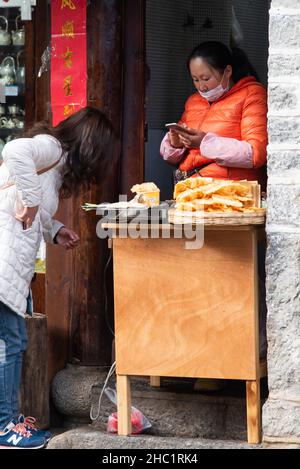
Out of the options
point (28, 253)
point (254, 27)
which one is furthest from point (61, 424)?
point (254, 27)

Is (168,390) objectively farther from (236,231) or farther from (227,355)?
(236,231)

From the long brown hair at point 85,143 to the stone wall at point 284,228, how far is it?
1.00m

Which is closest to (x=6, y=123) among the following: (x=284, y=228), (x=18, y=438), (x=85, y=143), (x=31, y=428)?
(x=85, y=143)

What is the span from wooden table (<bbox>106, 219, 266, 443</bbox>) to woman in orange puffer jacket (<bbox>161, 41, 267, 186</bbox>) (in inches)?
21.9

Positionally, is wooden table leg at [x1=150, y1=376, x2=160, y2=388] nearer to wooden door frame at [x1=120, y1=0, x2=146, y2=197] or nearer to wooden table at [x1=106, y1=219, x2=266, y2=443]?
wooden table at [x1=106, y1=219, x2=266, y2=443]

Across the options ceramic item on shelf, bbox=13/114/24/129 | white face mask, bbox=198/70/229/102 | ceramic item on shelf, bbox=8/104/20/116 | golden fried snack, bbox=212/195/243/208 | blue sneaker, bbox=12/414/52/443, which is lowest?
blue sneaker, bbox=12/414/52/443

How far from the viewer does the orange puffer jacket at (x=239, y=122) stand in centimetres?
603

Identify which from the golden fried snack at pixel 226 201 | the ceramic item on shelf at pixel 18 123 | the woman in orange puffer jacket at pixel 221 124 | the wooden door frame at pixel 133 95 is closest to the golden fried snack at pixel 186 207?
the golden fried snack at pixel 226 201

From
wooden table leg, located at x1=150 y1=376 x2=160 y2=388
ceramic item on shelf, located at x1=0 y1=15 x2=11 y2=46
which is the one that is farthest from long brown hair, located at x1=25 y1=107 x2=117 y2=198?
ceramic item on shelf, located at x1=0 y1=15 x2=11 y2=46

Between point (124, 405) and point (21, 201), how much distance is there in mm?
1243

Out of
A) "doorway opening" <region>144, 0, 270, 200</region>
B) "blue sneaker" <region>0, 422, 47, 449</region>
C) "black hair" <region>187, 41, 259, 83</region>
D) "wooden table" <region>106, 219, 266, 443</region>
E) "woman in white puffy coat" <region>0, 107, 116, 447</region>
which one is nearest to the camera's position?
"wooden table" <region>106, 219, 266, 443</region>

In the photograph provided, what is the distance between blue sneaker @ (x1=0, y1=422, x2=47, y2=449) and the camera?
5863 mm

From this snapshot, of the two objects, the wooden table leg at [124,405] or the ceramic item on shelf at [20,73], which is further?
the ceramic item on shelf at [20,73]

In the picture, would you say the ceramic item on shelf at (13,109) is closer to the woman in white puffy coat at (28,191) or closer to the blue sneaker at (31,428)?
the woman in white puffy coat at (28,191)
